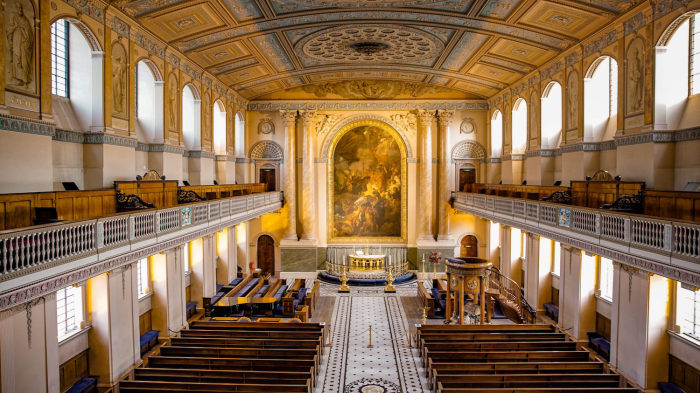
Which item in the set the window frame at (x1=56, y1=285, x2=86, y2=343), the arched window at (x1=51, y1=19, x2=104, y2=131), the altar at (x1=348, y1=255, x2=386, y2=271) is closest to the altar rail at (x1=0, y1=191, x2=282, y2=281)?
the window frame at (x1=56, y1=285, x2=86, y2=343)

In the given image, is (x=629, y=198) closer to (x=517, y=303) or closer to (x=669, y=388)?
(x=669, y=388)

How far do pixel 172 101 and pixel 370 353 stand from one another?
12.0m

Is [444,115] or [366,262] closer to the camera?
[366,262]

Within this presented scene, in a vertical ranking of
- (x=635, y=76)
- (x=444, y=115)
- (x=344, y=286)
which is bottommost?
(x=344, y=286)

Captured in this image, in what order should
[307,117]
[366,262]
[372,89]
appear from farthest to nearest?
[307,117] → [372,89] → [366,262]

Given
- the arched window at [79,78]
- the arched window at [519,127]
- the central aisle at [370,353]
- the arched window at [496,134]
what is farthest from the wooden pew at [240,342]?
the arched window at [496,134]

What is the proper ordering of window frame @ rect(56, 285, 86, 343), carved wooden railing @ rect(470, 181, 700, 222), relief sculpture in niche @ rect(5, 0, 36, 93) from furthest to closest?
window frame @ rect(56, 285, 86, 343)
carved wooden railing @ rect(470, 181, 700, 222)
relief sculpture in niche @ rect(5, 0, 36, 93)

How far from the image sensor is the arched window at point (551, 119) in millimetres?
19969

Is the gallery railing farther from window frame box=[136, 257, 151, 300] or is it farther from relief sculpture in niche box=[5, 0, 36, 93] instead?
relief sculpture in niche box=[5, 0, 36, 93]

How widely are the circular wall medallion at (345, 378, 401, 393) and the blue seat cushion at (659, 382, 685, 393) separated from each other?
6.36 m

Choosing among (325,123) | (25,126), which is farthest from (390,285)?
(25,126)

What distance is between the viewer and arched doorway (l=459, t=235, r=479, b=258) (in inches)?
1100

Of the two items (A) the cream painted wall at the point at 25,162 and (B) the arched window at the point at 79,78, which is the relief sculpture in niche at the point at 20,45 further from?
(B) the arched window at the point at 79,78

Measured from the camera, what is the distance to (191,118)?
20609 millimetres
